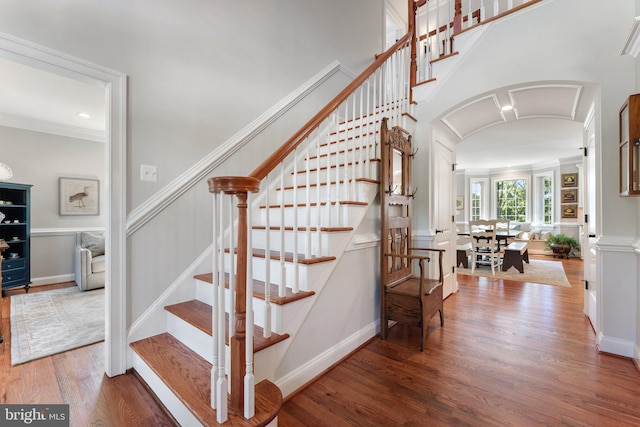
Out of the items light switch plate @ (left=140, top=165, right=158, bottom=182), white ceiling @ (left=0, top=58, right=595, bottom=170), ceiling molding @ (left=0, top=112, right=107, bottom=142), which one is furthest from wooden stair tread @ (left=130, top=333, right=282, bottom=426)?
ceiling molding @ (left=0, top=112, right=107, bottom=142)

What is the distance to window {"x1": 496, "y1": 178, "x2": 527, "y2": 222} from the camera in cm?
899

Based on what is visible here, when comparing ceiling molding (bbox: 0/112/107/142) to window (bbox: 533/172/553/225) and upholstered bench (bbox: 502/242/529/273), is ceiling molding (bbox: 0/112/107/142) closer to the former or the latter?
upholstered bench (bbox: 502/242/529/273)

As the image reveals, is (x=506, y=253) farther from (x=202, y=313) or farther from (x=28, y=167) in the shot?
(x=28, y=167)

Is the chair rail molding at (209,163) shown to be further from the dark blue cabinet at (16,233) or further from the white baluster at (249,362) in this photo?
the dark blue cabinet at (16,233)

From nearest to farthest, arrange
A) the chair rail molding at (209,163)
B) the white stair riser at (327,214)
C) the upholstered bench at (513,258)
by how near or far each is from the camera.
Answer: the chair rail molding at (209,163), the white stair riser at (327,214), the upholstered bench at (513,258)

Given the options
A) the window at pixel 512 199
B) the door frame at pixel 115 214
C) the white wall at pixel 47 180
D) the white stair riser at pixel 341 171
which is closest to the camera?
the door frame at pixel 115 214

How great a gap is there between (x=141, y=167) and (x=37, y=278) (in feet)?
13.5

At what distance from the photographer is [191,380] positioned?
1477 mm

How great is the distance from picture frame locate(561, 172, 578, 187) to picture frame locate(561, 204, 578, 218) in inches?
23.5

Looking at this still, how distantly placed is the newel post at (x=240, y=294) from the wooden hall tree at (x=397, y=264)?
147 cm

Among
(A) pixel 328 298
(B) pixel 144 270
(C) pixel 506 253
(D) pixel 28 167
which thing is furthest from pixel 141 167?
(C) pixel 506 253

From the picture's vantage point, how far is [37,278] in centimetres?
427

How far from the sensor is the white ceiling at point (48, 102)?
299 cm

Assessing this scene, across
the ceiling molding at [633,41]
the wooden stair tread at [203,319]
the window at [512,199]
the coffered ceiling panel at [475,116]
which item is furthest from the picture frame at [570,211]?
the wooden stair tread at [203,319]
